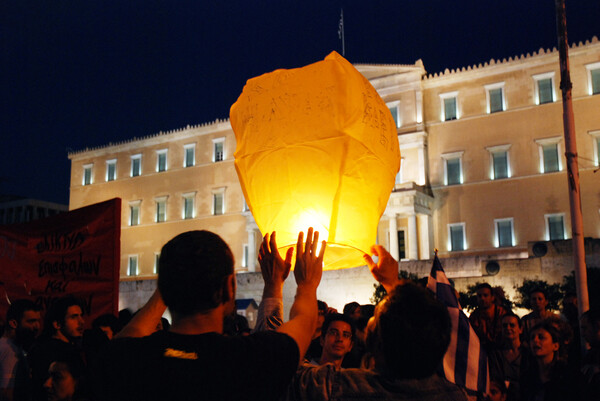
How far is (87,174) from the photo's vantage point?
41656mm

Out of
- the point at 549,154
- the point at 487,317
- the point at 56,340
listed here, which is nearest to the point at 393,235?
the point at 549,154

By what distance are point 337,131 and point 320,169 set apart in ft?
0.60

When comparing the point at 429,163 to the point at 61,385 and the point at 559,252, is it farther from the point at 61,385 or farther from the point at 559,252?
the point at 61,385

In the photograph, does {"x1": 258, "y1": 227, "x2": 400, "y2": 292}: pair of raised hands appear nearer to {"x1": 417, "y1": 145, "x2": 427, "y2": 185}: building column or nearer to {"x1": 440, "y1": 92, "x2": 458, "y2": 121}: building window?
{"x1": 417, "y1": 145, "x2": 427, "y2": 185}: building column

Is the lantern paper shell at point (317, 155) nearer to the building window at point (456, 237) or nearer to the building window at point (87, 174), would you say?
the building window at point (456, 237)

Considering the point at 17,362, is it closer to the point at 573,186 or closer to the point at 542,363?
the point at 542,363

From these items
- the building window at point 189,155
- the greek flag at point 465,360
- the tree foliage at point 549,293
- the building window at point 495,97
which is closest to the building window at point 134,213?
the building window at point 189,155

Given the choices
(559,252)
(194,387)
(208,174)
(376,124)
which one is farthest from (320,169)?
(208,174)

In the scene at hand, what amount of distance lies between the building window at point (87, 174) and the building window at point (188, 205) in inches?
334

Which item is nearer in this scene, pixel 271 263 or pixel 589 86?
pixel 271 263

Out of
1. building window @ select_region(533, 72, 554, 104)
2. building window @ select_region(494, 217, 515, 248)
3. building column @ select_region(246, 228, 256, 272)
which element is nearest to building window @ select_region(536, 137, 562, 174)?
building window @ select_region(533, 72, 554, 104)

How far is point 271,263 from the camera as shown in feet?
6.60

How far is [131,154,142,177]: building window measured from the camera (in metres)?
39.3

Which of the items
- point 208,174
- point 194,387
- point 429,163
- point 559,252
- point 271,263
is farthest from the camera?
point 208,174
